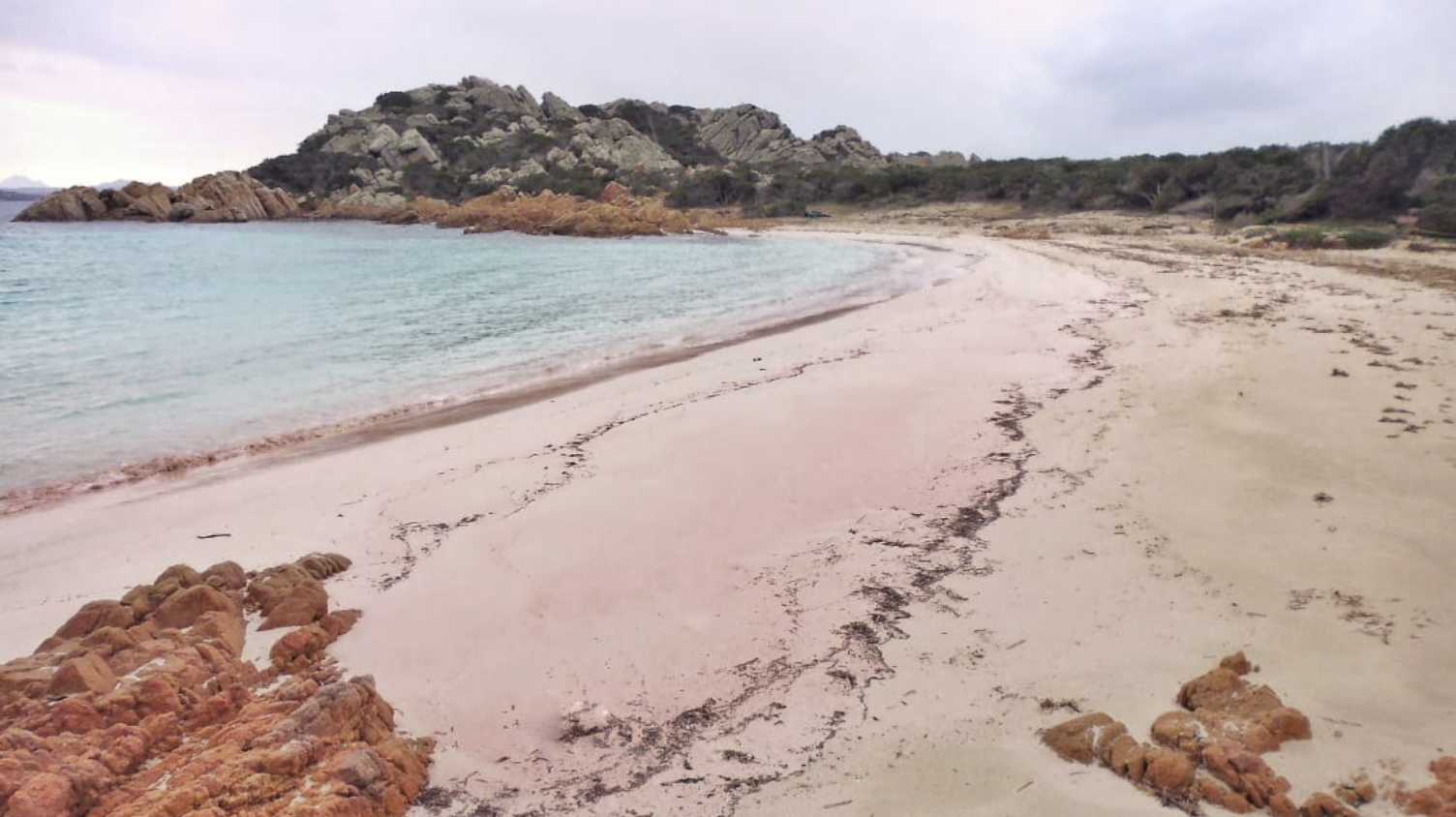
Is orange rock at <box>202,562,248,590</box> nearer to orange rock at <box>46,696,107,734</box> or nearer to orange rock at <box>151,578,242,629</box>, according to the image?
orange rock at <box>151,578,242,629</box>

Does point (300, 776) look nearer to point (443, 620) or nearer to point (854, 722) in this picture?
point (443, 620)

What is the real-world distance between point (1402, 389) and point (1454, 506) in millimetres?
2909

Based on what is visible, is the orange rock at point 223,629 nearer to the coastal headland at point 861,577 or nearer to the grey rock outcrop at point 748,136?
the coastal headland at point 861,577

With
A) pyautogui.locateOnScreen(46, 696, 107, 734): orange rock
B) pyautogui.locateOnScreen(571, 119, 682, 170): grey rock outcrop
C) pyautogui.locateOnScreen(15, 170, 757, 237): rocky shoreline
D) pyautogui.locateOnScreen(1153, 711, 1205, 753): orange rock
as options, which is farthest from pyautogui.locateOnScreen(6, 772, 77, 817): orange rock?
pyautogui.locateOnScreen(571, 119, 682, 170): grey rock outcrop

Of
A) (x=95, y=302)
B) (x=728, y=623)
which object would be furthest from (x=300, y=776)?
(x=95, y=302)

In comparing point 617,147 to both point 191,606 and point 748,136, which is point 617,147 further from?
point 191,606

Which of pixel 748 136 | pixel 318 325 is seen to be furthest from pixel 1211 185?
pixel 748 136

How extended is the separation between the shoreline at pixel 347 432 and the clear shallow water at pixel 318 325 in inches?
6.9

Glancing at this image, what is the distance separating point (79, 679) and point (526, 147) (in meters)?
84.0

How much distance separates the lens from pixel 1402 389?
6.41m

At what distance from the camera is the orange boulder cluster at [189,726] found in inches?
87.8

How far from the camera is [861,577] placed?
3.84 meters

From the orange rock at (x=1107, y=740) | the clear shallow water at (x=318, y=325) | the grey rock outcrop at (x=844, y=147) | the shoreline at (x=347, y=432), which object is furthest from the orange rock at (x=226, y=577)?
the grey rock outcrop at (x=844, y=147)

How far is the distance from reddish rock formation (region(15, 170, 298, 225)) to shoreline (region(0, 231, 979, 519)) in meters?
62.6
